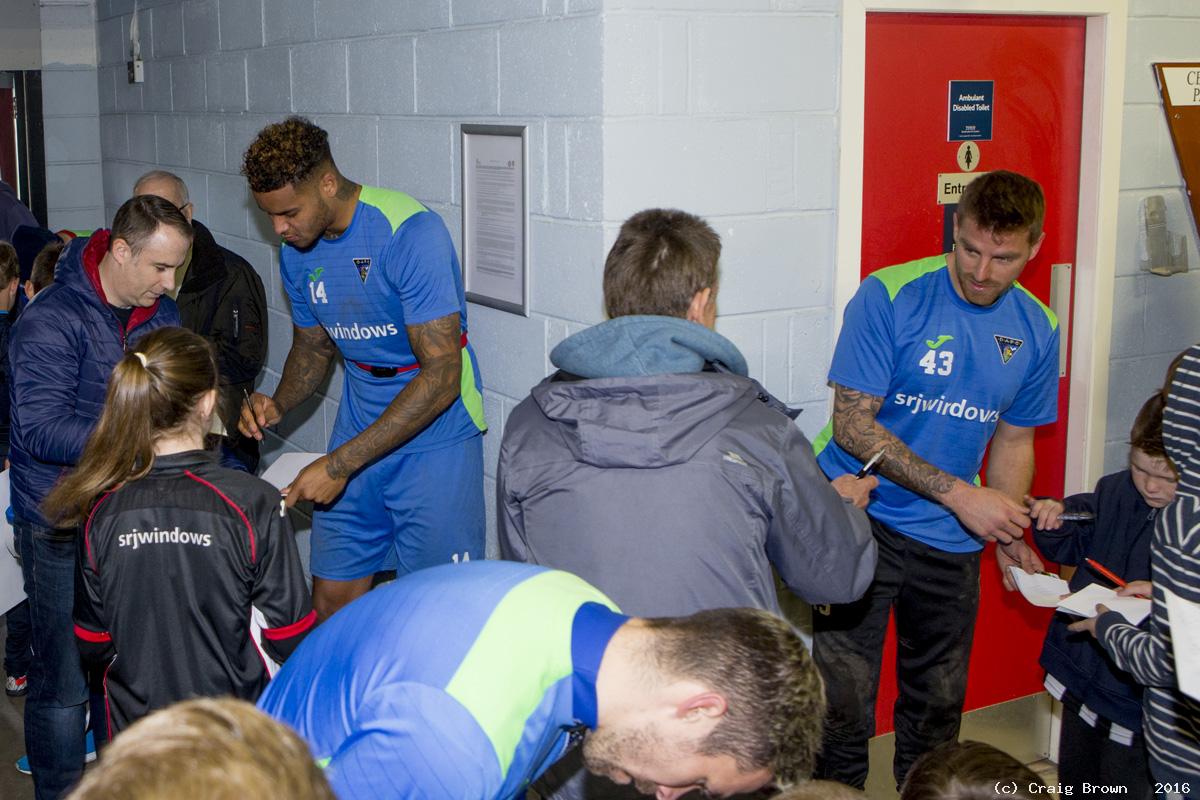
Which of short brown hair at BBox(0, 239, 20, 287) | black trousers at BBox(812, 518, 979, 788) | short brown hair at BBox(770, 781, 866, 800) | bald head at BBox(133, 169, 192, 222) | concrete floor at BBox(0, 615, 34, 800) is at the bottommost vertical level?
concrete floor at BBox(0, 615, 34, 800)

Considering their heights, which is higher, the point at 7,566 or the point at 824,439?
the point at 824,439

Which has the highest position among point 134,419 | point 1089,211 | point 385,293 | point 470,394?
point 1089,211

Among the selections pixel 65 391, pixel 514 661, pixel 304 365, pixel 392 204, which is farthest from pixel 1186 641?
pixel 304 365

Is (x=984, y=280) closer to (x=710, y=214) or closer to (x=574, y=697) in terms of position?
(x=710, y=214)

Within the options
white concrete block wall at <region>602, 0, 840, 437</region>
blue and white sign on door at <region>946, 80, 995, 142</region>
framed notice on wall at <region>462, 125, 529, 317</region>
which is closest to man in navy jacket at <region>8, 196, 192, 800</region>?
framed notice on wall at <region>462, 125, 529, 317</region>

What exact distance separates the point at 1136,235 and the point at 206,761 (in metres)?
3.34

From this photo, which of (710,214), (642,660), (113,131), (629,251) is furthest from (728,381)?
(113,131)

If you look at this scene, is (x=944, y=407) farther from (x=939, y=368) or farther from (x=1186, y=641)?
(x=1186, y=641)

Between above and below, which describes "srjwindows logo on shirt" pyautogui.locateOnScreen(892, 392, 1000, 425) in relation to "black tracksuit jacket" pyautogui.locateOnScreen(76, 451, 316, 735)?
above

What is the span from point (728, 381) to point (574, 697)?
72cm

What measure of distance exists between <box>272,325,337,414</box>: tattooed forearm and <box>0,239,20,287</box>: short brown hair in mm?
1206

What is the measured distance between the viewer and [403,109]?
12.3 ft

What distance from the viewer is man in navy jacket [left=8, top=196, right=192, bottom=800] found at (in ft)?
9.53

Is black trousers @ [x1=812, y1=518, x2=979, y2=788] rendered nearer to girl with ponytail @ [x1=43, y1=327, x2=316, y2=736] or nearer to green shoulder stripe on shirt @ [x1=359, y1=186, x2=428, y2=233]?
girl with ponytail @ [x1=43, y1=327, x2=316, y2=736]
